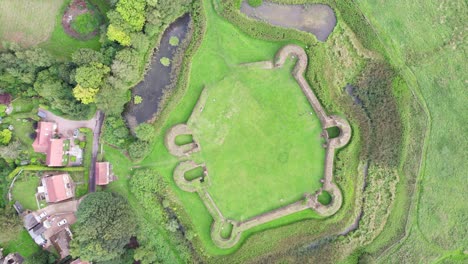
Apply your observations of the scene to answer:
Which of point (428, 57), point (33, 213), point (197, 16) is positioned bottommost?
point (33, 213)

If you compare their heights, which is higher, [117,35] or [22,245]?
[117,35]

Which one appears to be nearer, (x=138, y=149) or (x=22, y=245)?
(x=138, y=149)

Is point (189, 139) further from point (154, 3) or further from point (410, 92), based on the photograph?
point (410, 92)

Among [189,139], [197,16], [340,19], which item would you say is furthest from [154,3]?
[340,19]

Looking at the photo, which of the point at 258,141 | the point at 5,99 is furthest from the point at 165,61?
the point at 5,99

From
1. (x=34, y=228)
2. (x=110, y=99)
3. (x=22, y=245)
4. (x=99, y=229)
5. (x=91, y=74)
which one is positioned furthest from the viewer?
(x=22, y=245)

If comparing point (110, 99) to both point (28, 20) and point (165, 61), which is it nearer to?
point (165, 61)

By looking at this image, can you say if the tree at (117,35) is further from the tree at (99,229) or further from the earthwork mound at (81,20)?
the tree at (99,229)

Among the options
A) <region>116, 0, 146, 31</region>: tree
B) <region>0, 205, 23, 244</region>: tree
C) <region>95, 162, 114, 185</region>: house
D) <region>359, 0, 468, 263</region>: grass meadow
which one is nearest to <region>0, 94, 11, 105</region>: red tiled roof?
<region>0, 205, 23, 244</region>: tree
